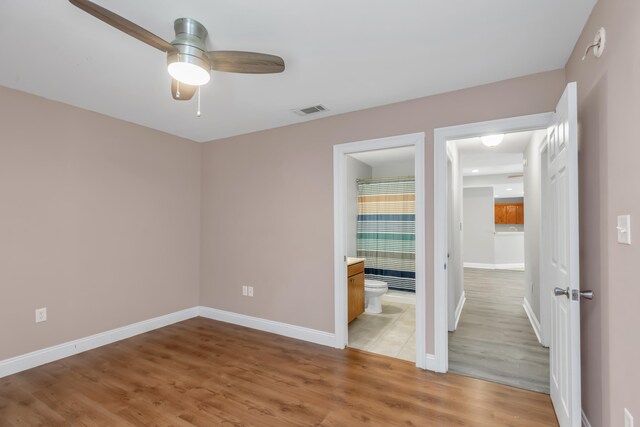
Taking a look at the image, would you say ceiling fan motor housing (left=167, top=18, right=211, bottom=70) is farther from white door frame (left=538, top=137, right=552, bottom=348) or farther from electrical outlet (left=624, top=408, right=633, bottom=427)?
white door frame (left=538, top=137, right=552, bottom=348)

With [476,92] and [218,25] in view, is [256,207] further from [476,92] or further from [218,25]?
[476,92]

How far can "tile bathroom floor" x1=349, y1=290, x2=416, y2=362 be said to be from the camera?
10.3ft

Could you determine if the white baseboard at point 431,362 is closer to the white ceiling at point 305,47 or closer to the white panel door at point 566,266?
the white panel door at point 566,266

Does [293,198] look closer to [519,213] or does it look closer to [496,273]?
[496,273]

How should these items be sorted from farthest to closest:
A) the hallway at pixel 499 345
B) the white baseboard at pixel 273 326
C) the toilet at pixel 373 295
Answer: the toilet at pixel 373 295 < the white baseboard at pixel 273 326 < the hallway at pixel 499 345

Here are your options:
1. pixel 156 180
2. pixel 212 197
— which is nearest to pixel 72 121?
pixel 156 180

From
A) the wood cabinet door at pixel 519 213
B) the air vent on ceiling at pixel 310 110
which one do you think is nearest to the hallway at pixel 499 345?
the air vent on ceiling at pixel 310 110

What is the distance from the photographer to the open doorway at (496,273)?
2852 mm

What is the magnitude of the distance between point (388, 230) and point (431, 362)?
2.64 m

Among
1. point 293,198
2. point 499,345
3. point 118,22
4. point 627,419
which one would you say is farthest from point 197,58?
point 499,345

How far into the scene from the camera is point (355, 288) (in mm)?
3861

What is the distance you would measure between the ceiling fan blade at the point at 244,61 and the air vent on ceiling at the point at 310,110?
4.02 ft

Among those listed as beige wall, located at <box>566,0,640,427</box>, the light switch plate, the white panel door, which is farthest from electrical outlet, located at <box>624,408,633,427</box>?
the light switch plate

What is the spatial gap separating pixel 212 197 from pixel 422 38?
328 cm
